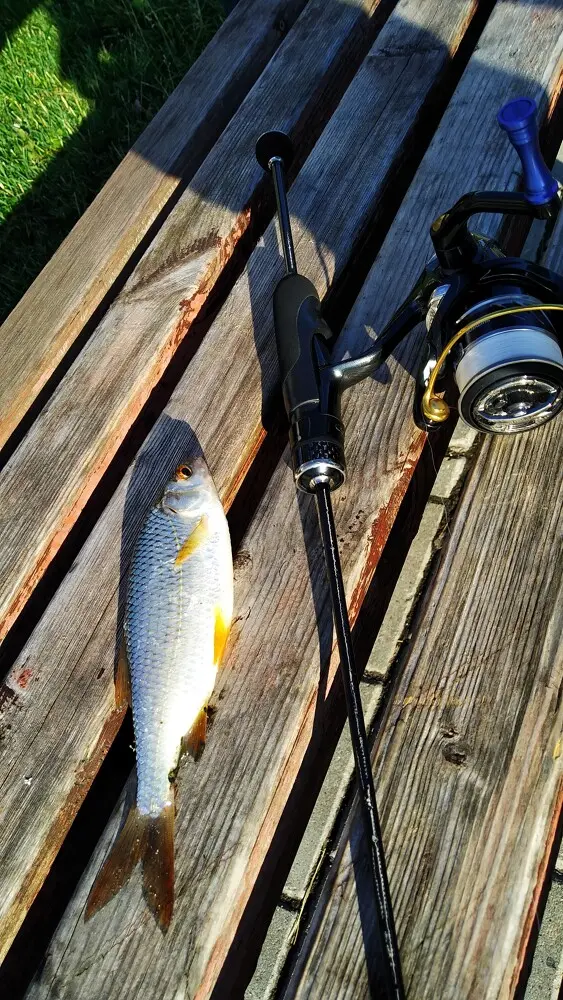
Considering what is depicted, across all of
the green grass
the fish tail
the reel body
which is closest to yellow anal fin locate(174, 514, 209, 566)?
the fish tail

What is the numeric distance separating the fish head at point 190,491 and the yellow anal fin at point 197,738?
19.7 inches

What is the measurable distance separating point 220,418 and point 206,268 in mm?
588

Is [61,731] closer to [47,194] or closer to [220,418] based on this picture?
[220,418]

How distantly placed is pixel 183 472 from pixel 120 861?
94 centimetres

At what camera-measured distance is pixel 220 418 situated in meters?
2.00

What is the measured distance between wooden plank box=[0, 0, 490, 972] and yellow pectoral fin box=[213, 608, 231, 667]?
28cm

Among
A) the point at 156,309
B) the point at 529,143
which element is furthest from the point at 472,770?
the point at 156,309

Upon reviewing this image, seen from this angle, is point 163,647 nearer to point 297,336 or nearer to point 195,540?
point 195,540

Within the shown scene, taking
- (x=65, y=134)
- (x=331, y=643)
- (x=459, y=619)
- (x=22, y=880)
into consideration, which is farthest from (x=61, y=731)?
(x=65, y=134)

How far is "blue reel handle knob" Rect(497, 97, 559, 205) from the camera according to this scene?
4.45 feet

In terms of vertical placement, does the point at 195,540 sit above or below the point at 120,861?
above

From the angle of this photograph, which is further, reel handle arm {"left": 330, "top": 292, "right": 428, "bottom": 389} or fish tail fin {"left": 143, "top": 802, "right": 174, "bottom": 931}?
reel handle arm {"left": 330, "top": 292, "right": 428, "bottom": 389}

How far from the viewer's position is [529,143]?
1.39 meters

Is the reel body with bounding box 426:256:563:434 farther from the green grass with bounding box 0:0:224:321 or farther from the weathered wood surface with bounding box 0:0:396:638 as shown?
the green grass with bounding box 0:0:224:321
